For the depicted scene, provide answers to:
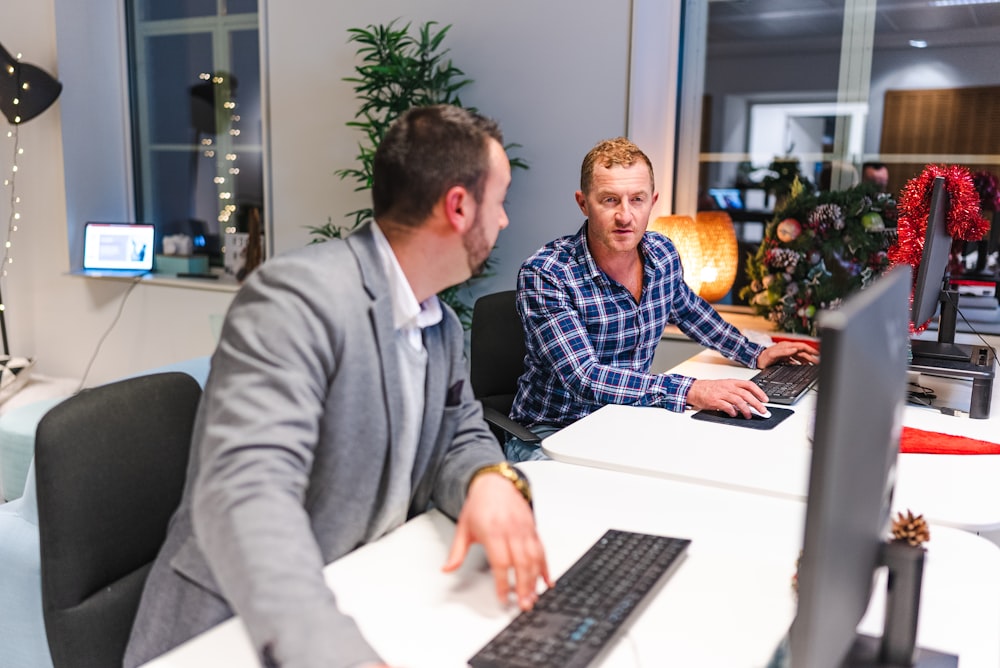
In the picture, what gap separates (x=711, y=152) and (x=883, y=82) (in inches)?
27.7

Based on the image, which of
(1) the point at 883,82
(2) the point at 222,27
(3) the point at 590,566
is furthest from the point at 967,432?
(2) the point at 222,27

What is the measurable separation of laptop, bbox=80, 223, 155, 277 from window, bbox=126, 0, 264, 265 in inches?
9.4

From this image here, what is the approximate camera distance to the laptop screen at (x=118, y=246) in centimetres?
487

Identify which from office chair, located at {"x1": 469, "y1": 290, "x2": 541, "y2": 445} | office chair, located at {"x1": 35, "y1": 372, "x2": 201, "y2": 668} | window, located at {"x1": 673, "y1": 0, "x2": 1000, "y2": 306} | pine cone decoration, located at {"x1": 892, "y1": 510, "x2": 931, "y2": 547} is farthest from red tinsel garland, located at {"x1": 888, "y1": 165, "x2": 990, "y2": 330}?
office chair, located at {"x1": 35, "y1": 372, "x2": 201, "y2": 668}

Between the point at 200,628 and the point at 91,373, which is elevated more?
the point at 200,628

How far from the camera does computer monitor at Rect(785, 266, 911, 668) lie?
2.11 feet

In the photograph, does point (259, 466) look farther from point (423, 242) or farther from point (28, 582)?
point (28, 582)

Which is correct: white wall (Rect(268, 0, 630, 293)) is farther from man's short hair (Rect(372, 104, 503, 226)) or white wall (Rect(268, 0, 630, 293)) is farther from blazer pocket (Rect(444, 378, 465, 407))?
man's short hair (Rect(372, 104, 503, 226))

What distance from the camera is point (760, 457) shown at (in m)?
1.67

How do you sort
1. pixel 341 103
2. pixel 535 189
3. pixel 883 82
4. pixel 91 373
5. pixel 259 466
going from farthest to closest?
pixel 91 373, pixel 341 103, pixel 535 189, pixel 883 82, pixel 259 466

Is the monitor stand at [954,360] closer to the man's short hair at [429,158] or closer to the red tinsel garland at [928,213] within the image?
the red tinsel garland at [928,213]

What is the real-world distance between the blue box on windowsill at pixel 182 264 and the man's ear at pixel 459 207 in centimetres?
398

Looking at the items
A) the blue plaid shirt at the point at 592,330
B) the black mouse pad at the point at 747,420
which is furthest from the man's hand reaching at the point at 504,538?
the blue plaid shirt at the point at 592,330

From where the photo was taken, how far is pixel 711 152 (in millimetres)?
3721
